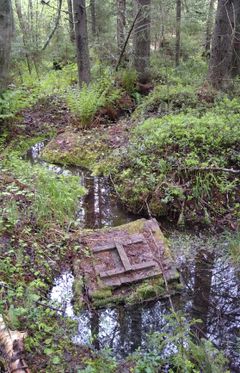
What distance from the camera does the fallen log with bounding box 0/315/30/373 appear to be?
2.36m

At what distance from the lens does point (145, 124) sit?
282 inches

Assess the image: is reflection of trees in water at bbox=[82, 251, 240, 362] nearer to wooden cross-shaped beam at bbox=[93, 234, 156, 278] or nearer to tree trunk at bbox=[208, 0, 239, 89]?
wooden cross-shaped beam at bbox=[93, 234, 156, 278]

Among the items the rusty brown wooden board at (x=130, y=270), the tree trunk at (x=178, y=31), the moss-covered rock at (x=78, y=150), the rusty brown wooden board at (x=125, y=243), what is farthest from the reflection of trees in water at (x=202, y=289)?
the tree trunk at (x=178, y=31)

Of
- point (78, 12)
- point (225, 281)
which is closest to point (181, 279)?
point (225, 281)

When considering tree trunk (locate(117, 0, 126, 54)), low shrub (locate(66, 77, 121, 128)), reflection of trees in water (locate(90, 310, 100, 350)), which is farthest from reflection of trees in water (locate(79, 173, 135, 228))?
tree trunk (locate(117, 0, 126, 54))

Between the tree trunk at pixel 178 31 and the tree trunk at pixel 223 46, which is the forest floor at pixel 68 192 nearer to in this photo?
the tree trunk at pixel 223 46

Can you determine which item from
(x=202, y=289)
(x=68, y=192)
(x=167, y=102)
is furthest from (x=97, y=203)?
(x=167, y=102)

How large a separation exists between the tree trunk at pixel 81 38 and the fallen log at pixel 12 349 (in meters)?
8.01

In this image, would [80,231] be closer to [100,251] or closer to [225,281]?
[100,251]

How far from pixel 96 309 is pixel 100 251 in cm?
85

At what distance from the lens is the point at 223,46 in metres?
8.68

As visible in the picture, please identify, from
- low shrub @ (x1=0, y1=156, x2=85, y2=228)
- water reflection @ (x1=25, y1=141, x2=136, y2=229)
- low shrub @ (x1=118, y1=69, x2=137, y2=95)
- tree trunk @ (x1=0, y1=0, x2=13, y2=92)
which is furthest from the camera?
low shrub @ (x1=118, y1=69, x2=137, y2=95)

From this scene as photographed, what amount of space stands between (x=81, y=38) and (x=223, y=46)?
352 cm

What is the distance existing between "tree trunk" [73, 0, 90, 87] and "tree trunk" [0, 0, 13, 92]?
2980mm
